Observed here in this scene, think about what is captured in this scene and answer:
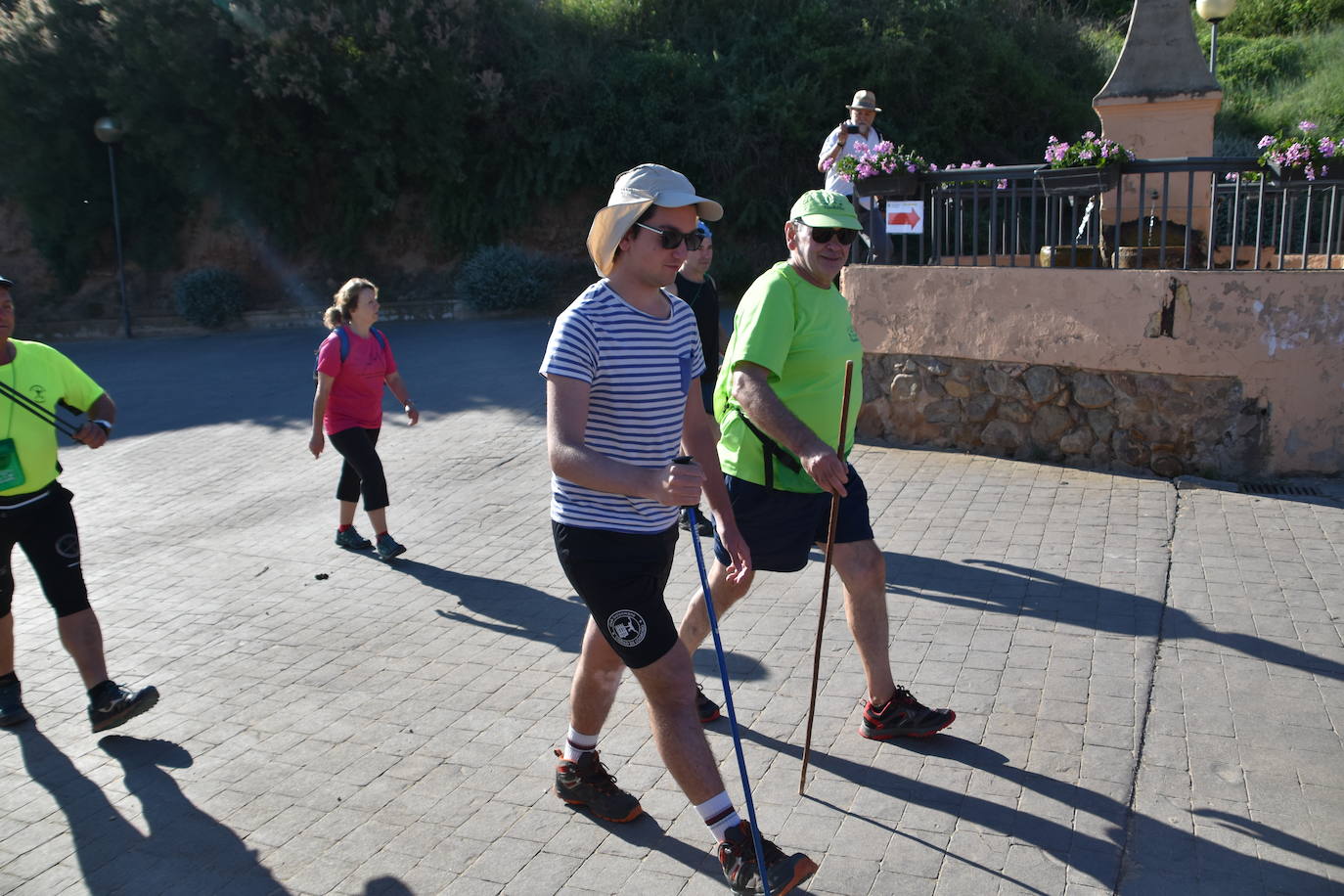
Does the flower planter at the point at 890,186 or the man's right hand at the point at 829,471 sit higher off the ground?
the flower planter at the point at 890,186

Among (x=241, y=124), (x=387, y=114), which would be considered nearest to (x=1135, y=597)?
(x=387, y=114)

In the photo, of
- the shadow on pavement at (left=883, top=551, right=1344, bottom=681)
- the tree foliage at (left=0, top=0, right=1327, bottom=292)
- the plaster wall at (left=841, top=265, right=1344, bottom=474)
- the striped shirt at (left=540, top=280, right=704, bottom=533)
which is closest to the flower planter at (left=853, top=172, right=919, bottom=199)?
the plaster wall at (left=841, top=265, right=1344, bottom=474)

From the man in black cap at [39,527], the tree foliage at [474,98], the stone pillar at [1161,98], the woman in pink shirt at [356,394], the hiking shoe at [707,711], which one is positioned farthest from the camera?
the tree foliage at [474,98]

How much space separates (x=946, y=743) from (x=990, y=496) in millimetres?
3417

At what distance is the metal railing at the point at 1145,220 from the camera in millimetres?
7148

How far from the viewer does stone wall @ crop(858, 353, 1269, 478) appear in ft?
23.8

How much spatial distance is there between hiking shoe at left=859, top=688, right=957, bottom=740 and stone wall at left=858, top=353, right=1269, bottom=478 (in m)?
4.19

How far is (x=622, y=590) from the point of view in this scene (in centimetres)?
319

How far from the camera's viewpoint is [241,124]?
1845cm

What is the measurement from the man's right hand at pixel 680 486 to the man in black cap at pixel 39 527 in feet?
8.86

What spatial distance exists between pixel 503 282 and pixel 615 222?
46.1 ft

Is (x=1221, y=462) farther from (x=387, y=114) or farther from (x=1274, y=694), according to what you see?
(x=387, y=114)

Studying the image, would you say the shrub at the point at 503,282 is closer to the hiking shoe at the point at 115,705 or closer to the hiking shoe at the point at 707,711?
the hiking shoe at the point at 115,705

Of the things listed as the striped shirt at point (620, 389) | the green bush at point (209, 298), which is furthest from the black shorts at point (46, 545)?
the green bush at point (209, 298)
